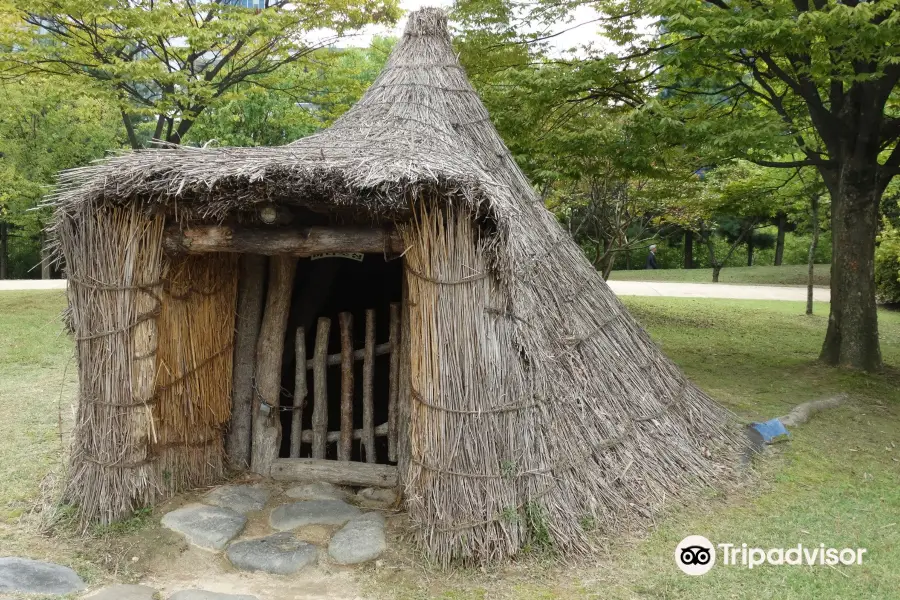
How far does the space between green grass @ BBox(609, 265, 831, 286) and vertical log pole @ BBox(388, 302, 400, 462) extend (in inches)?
728

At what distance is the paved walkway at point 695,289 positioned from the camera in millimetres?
17938

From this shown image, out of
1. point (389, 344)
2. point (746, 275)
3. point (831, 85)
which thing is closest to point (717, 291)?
point (746, 275)

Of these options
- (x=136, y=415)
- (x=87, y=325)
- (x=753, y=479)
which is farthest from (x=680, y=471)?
(x=87, y=325)

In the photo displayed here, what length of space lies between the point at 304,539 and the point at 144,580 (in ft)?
3.19

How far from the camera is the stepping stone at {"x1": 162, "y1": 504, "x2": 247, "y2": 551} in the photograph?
14.8 feet

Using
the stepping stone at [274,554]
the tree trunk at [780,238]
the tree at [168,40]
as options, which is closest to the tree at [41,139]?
the tree at [168,40]

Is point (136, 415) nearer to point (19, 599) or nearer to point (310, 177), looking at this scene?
point (19, 599)

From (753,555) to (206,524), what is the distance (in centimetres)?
357

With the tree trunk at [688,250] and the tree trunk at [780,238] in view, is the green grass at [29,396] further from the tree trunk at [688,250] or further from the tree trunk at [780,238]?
the tree trunk at [780,238]

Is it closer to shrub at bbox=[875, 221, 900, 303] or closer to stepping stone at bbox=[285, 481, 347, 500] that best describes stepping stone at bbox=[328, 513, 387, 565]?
stepping stone at bbox=[285, 481, 347, 500]

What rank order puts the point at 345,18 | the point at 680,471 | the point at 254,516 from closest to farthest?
the point at 254,516, the point at 680,471, the point at 345,18

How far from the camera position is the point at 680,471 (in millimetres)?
5410

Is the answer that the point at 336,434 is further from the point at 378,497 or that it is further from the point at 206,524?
the point at 206,524

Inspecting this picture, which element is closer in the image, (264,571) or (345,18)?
(264,571)
